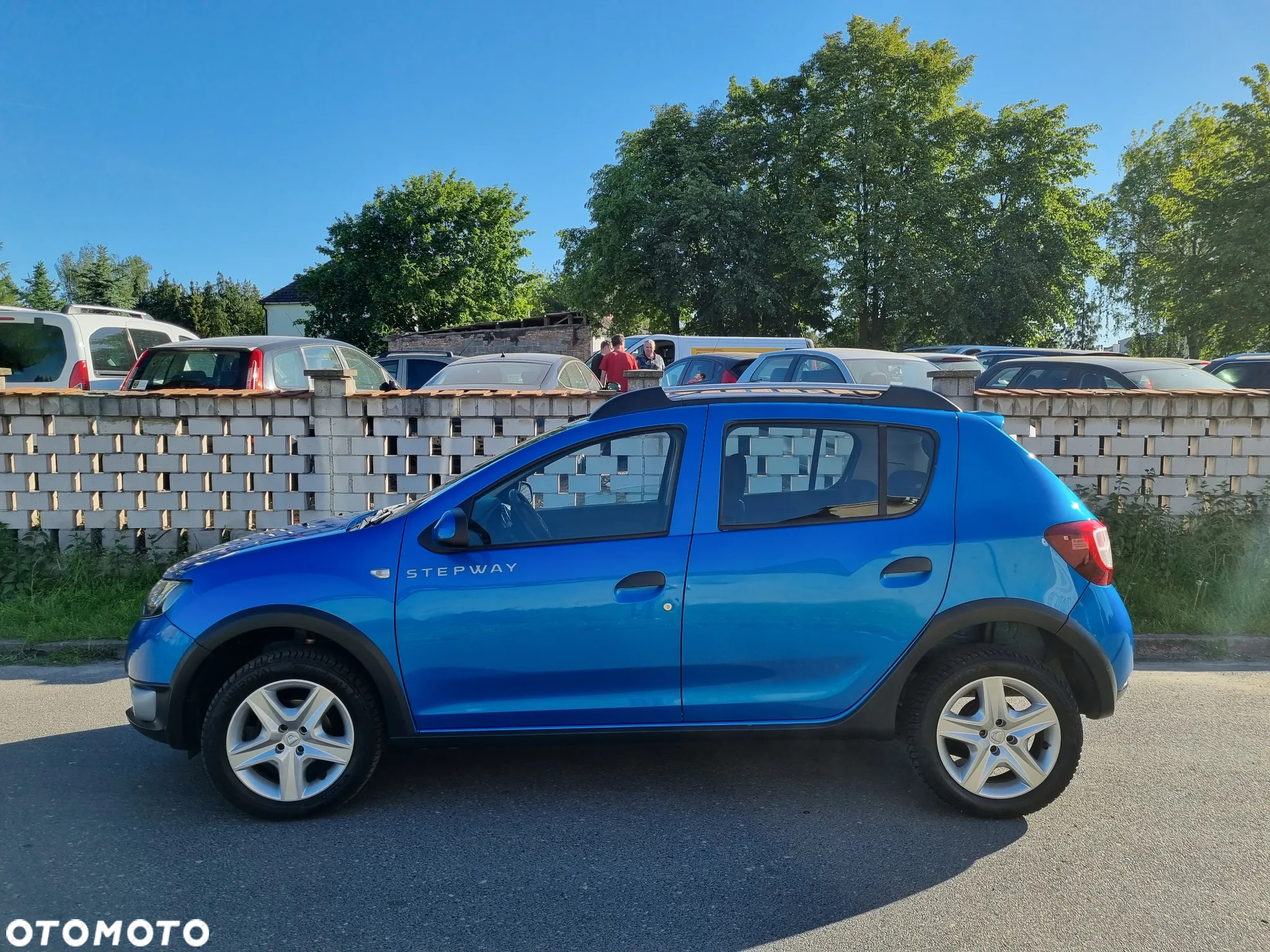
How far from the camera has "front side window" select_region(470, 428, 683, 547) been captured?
4.08m

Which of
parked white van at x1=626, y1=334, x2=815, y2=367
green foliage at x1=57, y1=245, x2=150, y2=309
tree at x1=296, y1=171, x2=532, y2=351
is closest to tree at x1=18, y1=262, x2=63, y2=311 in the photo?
green foliage at x1=57, y1=245, x2=150, y2=309

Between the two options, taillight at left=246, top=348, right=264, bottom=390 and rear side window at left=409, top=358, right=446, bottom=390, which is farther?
rear side window at left=409, top=358, right=446, bottom=390

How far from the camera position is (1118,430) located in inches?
320

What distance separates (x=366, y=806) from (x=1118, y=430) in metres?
6.73

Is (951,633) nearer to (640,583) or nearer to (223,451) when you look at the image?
(640,583)

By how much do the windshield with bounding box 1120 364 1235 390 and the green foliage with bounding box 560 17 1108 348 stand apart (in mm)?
24375

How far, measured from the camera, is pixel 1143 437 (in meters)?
8.14

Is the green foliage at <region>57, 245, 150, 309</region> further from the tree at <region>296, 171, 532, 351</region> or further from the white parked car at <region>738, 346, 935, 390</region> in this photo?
the white parked car at <region>738, 346, 935, 390</region>

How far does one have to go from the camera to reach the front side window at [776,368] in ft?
39.6

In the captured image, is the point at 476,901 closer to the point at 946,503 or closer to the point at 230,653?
the point at 230,653

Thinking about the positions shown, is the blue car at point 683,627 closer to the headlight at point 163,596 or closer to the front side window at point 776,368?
the headlight at point 163,596

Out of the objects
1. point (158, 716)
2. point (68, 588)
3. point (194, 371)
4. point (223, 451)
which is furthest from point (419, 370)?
point (158, 716)

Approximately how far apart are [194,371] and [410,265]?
33398 mm

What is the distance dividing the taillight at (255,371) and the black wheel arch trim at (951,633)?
7.48 meters
